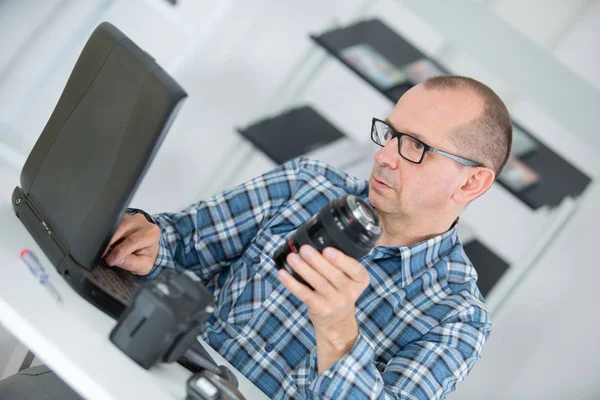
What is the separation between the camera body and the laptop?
12 centimetres

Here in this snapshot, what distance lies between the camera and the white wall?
2.68 m

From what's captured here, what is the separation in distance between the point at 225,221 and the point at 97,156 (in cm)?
56

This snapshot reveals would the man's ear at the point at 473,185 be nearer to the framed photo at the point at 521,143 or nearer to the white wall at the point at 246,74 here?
the framed photo at the point at 521,143

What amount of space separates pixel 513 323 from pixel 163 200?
5.05 feet

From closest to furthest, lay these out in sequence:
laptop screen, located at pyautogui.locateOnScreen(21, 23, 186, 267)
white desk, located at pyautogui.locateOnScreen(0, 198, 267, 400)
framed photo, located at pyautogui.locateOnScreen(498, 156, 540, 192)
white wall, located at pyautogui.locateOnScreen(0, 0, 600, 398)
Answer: white desk, located at pyautogui.locateOnScreen(0, 198, 267, 400)
laptop screen, located at pyautogui.locateOnScreen(21, 23, 186, 267)
framed photo, located at pyautogui.locateOnScreen(498, 156, 540, 192)
white wall, located at pyautogui.locateOnScreen(0, 0, 600, 398)

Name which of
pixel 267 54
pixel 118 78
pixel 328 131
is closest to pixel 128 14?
pixel 267 54

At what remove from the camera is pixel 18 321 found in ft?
3.33

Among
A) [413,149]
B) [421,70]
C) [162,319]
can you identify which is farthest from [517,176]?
[162,319]

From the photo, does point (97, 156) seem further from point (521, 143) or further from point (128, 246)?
point (521, 143)

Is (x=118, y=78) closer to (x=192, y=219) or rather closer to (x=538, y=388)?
(x=192, y=219)

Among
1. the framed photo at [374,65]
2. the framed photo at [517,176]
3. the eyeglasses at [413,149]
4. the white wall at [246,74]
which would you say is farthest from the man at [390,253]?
the white wall at [246,74]

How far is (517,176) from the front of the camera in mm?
2201

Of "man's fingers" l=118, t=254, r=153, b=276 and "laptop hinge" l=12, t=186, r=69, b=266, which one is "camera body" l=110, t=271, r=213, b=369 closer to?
"laptop hinge" l=12, t=186, r=69, b=266

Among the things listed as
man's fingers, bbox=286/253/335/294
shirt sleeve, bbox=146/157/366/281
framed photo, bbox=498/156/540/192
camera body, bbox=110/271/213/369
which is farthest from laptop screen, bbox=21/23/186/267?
framed photo, bbox=498/156/540/192
